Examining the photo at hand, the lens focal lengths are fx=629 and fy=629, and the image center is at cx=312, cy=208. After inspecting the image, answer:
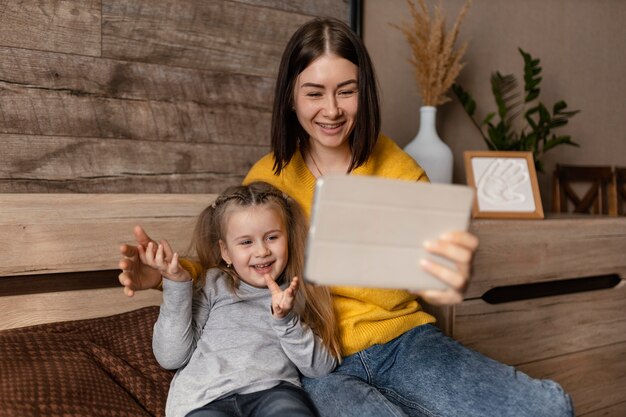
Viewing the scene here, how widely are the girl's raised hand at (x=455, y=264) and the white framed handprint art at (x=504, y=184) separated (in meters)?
0.98

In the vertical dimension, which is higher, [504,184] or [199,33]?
[199,33]

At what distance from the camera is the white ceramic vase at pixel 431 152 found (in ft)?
6.60

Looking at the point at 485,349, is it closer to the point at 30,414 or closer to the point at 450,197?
the point at 450,197

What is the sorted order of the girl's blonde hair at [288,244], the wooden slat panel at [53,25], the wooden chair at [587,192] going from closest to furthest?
the girl's blonde hair at [288,244] < the wooden slat panel at [53,25] < the wooden chair at [587,192]

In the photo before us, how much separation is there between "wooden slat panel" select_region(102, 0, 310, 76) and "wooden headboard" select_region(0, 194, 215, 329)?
1.46ft

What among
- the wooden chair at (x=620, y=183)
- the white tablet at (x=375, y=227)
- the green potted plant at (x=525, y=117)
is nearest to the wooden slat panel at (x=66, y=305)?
the white tablet at (x=375, y=227)

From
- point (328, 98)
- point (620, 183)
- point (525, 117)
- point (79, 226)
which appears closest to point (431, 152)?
point (525, 117)

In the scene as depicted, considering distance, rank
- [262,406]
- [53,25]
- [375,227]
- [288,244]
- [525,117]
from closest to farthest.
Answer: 1. [375,227]
2. [262,406]
3. [288,244]
4. [53,25]
5. [525,117]

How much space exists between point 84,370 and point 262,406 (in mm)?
345

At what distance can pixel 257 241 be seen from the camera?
126cm

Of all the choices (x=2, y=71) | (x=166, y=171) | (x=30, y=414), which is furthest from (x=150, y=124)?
(x=30, y=414)

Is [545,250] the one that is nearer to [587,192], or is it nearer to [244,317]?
[587,192]

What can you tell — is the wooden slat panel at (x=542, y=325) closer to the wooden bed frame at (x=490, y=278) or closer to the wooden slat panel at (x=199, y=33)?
the wooden bed frame at (x=490, y=278)

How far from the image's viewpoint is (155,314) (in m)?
1.42
